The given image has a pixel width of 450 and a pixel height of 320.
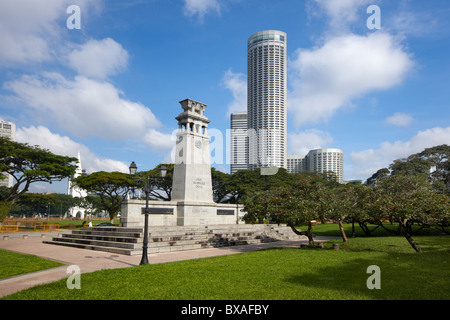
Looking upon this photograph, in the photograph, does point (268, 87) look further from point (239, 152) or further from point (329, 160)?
point (239, 152)

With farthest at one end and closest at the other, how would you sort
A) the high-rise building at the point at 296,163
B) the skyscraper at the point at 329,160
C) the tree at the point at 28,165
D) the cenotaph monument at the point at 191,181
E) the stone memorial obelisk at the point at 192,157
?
the high-rise building at the point at 296,163
the skyscraper at the point at 329,160
the tree at the point at 28,165
the stone memorial obelisk at the point at 192,157
the cenotaph monument at the point at 191,181

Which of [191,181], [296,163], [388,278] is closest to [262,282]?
[388,278]

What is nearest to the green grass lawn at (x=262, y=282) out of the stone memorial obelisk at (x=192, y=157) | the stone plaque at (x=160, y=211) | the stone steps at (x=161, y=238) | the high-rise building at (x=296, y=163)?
the stone steps at (x=161, y=238)

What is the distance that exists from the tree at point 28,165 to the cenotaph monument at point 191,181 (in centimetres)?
2150

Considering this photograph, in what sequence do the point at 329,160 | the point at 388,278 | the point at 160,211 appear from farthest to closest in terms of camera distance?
1. the point at 329,160
2. the point at 160,211
3. the point at 388,278

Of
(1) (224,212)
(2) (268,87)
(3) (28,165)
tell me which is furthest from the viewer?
(2) (268,87)

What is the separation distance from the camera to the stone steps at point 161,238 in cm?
1599

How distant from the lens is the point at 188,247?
17047 millimetres

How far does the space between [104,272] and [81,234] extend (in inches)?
481

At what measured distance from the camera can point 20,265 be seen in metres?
11.3

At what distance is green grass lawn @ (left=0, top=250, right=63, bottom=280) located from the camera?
10.1 meters

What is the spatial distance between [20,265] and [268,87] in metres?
124

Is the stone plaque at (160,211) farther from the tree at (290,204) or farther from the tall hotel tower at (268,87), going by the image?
the tall hotel tower at (268,87)

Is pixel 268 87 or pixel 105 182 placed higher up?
pixel 268 87
